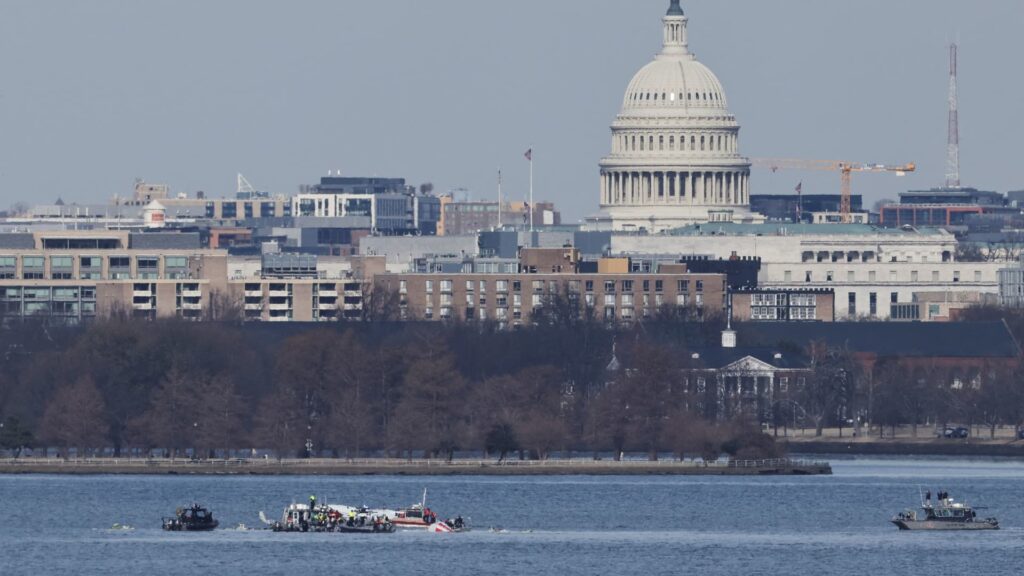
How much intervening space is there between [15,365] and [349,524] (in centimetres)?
4542

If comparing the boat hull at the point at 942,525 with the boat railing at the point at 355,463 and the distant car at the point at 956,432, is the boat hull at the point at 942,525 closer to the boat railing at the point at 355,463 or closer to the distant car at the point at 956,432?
the boat railing at the point at 355,463

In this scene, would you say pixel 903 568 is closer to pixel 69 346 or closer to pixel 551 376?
pixel 551 376

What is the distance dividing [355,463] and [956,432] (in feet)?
83.2

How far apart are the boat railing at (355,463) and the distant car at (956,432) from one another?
15.2 meters

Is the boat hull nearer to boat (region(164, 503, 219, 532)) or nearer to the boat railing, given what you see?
boat (region(164, 503, 219, 532))

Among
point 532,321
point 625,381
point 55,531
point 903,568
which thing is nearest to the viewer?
point 903,568

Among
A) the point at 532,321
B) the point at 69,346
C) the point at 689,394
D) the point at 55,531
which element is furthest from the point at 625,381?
the point at 532,321

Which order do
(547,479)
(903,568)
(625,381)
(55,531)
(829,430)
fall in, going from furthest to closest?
(829,430), (625,381), (547,479), (55,531), (903,568)

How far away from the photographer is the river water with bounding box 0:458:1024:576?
354 ft

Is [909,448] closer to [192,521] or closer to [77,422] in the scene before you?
[77,422]

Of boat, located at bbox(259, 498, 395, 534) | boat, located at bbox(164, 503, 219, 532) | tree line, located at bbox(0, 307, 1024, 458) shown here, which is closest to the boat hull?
boat, located at bbox(259, 498, 395, 534)

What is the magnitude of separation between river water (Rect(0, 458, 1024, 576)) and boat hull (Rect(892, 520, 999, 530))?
1.26ft

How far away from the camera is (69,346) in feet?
525

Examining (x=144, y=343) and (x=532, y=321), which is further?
(x=532, y=321)
